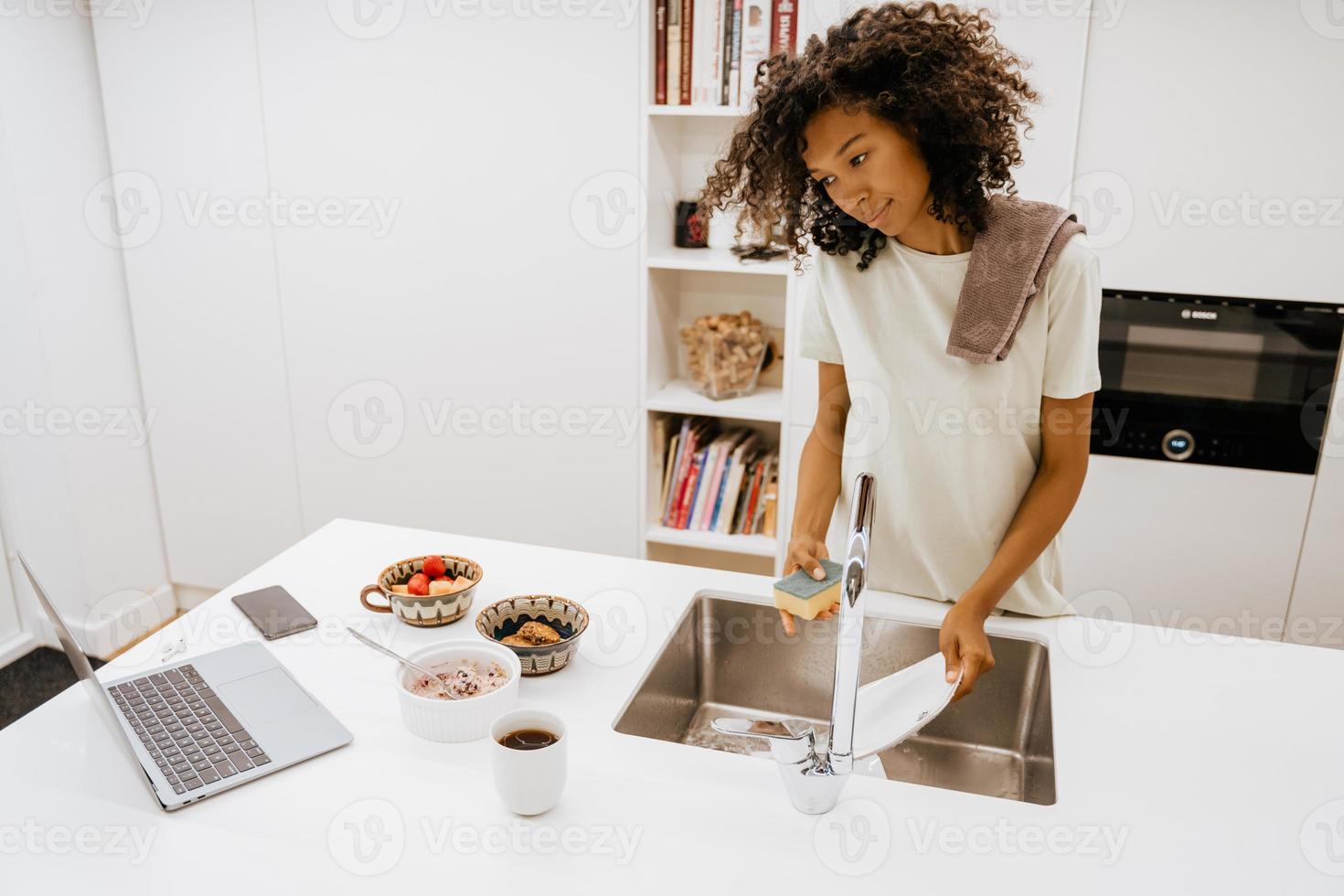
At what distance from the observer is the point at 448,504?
9.98ft

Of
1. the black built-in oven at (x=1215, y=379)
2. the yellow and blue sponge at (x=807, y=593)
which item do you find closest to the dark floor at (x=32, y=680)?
the yellow and blue sponge at (x=807, y=593)

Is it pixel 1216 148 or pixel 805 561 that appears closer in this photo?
pixel 805 561

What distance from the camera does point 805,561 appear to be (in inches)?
56.9

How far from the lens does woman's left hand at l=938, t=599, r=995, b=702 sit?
4.21 ft

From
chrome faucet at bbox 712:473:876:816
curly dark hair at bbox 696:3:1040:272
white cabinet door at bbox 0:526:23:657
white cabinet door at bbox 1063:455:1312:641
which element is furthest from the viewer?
white cabinet door at bbox 0:526:23:657

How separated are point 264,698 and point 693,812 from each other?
1.97 ft

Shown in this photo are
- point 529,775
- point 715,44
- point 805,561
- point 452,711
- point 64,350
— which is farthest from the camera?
point 64,350

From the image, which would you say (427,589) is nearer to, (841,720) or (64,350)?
(841,720)

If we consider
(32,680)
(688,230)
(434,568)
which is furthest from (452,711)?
(32,680)

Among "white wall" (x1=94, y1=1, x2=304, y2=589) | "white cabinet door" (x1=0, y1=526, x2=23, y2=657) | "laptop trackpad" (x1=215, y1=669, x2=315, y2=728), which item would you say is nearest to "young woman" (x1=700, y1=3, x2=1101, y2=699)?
"laptop trackpad" (x1=215, y1=669, x2=315, y2=728)

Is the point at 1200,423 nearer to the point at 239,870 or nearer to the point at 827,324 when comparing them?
the point at 827,324

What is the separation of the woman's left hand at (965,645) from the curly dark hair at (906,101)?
54 cm

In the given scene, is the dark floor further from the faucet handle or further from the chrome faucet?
the chrome faucet

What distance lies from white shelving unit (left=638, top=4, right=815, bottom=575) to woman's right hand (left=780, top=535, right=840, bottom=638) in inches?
42.4
